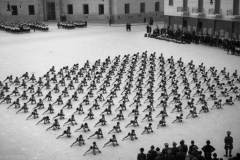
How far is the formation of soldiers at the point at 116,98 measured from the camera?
18.4 m

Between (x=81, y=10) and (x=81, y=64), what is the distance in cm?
3219

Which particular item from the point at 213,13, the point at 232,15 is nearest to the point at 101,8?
the point at 213,13

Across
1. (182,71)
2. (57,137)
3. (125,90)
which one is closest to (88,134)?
(57,137)

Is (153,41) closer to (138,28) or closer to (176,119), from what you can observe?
(138,28)

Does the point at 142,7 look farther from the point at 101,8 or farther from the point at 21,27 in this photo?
the point at 21,27

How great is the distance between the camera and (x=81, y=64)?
31125 millimetres

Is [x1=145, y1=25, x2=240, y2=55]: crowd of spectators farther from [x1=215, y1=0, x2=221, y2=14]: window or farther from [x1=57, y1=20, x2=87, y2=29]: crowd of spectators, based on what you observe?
[x1=57, y1=20, x2=87, y2=29]: crowd of spectators

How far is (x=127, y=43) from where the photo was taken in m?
40.7

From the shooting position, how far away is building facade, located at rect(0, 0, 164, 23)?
196 feet

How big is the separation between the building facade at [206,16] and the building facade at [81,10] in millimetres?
11901

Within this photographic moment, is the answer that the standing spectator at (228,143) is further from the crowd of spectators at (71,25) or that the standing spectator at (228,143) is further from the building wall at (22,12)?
the building wall at (22,12)

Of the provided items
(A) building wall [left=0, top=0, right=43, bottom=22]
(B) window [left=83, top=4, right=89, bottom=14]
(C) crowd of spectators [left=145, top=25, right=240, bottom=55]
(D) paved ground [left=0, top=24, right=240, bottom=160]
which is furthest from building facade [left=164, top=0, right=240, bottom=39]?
(A) building wall [left=0, top=0, right=43, bottom=22]

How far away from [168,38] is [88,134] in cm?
2818

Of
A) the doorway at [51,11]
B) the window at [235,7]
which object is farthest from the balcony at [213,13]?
the doorway at [51,11]
